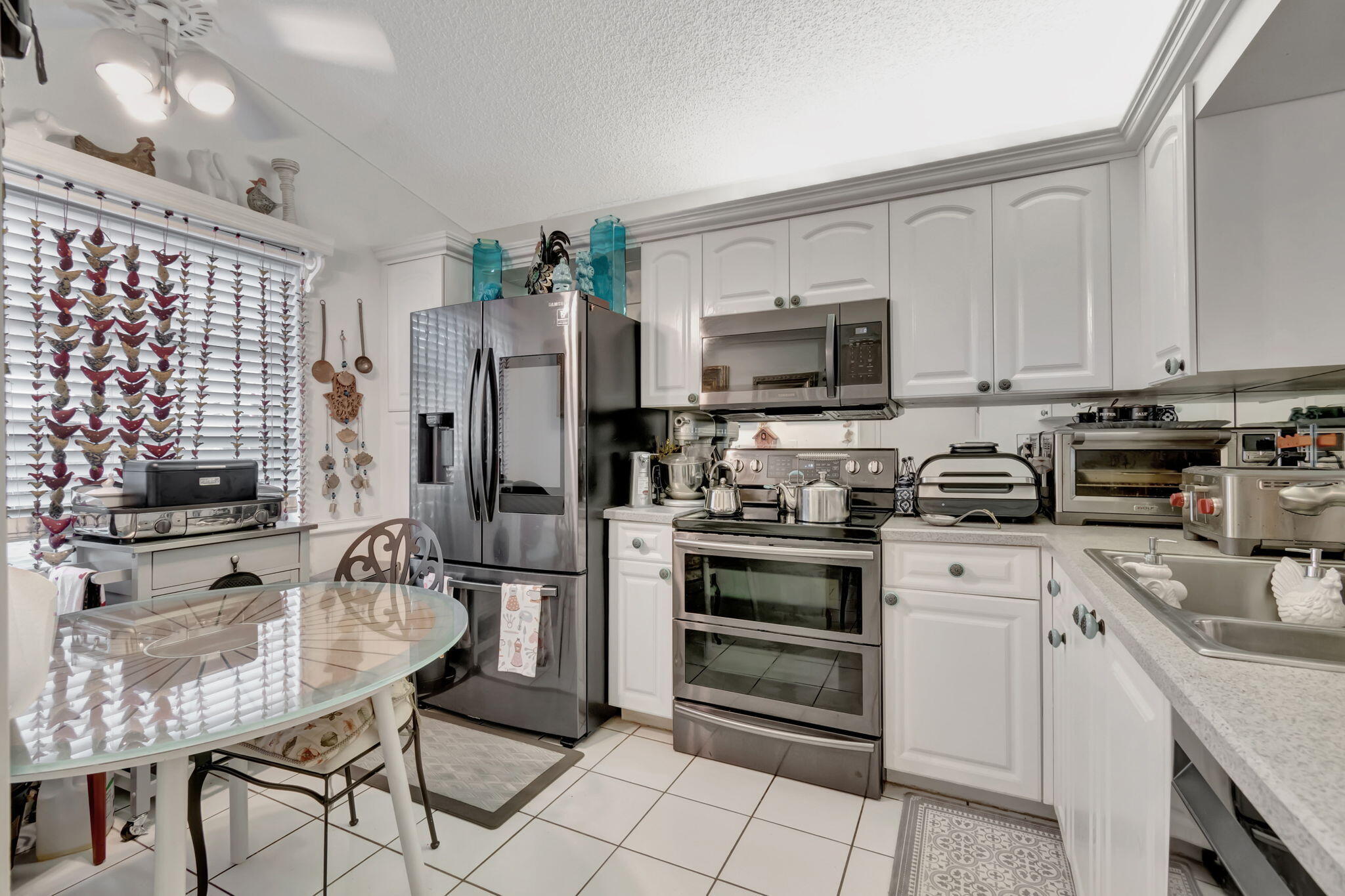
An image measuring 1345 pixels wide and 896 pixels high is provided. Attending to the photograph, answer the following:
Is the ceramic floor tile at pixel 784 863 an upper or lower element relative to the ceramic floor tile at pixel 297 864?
lower

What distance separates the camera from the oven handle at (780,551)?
213 cm

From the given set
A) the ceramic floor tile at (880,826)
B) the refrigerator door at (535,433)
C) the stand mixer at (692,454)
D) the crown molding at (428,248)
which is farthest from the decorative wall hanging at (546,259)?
the ceramic floor tile at (880,826)

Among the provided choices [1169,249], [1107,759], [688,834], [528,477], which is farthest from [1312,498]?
[528,477]

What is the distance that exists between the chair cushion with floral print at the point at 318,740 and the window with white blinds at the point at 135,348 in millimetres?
1409

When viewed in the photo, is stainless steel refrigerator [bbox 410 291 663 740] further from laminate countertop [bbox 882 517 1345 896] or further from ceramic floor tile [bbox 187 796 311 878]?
laminate countertop [bbox 882 517 1345 896]

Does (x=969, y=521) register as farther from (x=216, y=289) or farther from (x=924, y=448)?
(x=216, y=289)

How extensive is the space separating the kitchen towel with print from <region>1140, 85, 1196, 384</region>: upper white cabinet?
228 cm

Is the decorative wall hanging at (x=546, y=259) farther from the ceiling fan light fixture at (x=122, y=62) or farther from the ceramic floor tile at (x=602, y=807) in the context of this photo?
the ceramic floor tile at (x=602, y=807)

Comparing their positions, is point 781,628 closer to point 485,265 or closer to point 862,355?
point 862,355

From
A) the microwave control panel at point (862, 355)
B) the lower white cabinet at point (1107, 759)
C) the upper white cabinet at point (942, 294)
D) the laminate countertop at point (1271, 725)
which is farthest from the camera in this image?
the microwave control panel at point (862, 355)

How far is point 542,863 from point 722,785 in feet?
2.23

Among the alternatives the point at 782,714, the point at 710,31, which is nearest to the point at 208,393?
the point at 710,31

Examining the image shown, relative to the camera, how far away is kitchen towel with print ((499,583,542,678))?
2.54m

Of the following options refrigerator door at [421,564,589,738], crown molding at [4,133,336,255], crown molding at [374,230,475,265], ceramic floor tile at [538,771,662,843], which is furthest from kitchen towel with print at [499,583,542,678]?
crown molding at [4,133,336,255]
